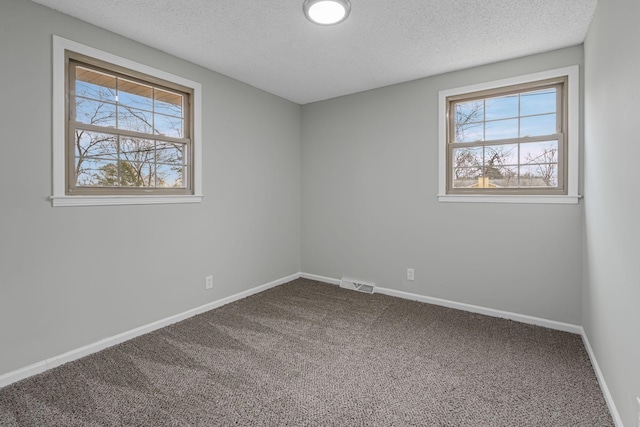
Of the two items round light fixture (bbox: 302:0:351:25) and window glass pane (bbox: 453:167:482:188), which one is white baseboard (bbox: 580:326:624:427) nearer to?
window glass pane (bbox: 453:167:482:188)

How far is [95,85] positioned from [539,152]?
384cm

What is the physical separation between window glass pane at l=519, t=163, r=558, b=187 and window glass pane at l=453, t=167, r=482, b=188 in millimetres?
388

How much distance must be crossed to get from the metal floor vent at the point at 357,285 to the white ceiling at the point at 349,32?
7.90 ft

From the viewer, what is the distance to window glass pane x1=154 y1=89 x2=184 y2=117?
2.93 metres

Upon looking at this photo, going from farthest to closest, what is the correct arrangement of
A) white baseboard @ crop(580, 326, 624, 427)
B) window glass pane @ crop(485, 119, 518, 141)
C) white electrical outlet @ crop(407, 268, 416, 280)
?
white electrical outlet @ crop(407, 268, 416, 280) → window glass pane @ crop(485, 119, 518, 141) → white baseboard @ crop(580, 326, 624, 427)

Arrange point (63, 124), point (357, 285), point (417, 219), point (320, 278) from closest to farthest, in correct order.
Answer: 1. point (63, 124)
2. point (417, 219)
3. point (357, 285)
4. point (320, 278)

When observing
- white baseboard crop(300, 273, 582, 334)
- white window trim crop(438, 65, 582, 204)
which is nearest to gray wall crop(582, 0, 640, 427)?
white window trim crop(438, 65, 582, 204)

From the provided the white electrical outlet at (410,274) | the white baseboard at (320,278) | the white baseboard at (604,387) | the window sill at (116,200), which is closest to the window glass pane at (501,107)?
the white electrical outlet at (410,274)

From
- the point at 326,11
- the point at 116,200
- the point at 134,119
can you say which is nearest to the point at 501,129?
the point at 326,11

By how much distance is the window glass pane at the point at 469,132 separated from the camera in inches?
128

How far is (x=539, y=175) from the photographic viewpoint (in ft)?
9.73

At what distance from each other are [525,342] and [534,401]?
826 millimetres

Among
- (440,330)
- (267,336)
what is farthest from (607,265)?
(267,336)

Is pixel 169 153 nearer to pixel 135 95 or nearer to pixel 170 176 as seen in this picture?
pixel 170 176
